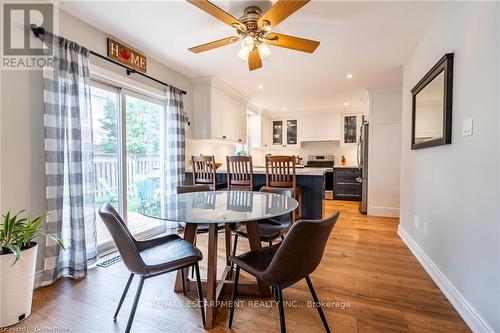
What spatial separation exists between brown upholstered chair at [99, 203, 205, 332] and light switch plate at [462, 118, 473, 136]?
1894mm

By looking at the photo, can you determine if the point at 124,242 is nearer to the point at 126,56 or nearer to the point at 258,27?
the point at 258,27

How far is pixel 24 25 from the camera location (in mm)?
1902

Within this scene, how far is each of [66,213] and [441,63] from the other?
11.1 ft

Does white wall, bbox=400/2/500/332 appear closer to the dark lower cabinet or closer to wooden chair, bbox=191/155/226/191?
wooden chair, bbox=191/155/226/191

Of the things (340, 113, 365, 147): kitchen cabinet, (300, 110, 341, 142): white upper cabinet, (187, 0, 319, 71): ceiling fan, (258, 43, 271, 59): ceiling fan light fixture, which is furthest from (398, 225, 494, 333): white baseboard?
(300, 110, 341, 142): white upper cabinet

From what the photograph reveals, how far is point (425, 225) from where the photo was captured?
239cm

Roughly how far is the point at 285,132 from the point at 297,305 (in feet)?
18.0

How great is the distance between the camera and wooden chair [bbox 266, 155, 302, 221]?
3.04 m

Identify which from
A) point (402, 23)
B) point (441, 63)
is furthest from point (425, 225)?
point (402, 23)

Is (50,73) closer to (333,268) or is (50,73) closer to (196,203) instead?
(196,203)

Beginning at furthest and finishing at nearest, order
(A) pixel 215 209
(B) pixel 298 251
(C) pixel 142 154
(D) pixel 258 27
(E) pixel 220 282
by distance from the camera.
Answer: (C) pixel 142 154, (D) pixel 258 27, (E) pixel 220 282, (A) pixel 215 209, (B) pixel 298 251

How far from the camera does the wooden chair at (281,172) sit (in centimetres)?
304

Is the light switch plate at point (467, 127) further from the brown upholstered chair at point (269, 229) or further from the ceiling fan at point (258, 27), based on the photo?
the brown upholstered chair at point (269, 229)

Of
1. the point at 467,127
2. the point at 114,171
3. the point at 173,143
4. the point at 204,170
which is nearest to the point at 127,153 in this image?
the point at 114,171
